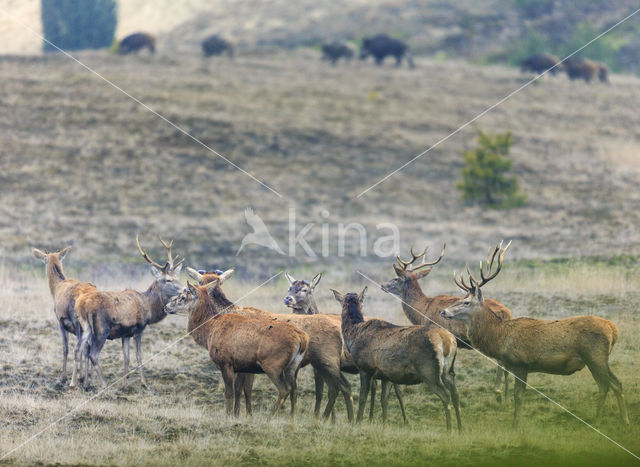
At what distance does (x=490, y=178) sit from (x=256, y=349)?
2809cm

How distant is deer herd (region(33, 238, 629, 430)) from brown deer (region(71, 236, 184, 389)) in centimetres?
2

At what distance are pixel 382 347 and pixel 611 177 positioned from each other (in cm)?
3428

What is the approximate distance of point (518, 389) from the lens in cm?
1361

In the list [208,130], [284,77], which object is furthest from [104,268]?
[284,77]

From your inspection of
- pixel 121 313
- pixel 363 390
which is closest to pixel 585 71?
pixel 121 313

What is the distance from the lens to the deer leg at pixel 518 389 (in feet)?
44.0

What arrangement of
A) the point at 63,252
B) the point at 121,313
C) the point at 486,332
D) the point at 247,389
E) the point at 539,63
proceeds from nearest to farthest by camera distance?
the point at 247,389 → the point at 486,332 → the point at 121,313 → the point at 63,252 → the point at 539,63

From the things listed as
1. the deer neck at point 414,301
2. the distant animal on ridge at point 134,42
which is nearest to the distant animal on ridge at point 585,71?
the distant animal on ridge at point 134,42

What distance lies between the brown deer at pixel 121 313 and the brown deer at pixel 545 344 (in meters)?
5.17

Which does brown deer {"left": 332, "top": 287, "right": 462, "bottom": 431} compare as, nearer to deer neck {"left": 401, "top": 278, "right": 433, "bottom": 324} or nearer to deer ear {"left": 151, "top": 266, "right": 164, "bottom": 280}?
deer neck {"left": 401, "top": 278, "right": 433, "bottom": 324}

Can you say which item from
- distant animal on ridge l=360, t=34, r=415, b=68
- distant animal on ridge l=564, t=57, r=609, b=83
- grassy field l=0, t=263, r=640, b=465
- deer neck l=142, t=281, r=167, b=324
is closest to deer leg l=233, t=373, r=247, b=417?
grassy field l=0, t=263, r=640, b=465

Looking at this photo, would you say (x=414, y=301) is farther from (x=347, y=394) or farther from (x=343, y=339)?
(x=347, y=394)

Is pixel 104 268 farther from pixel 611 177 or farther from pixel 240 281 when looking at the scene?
pixel 611 177

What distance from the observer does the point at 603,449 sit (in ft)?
41.6
